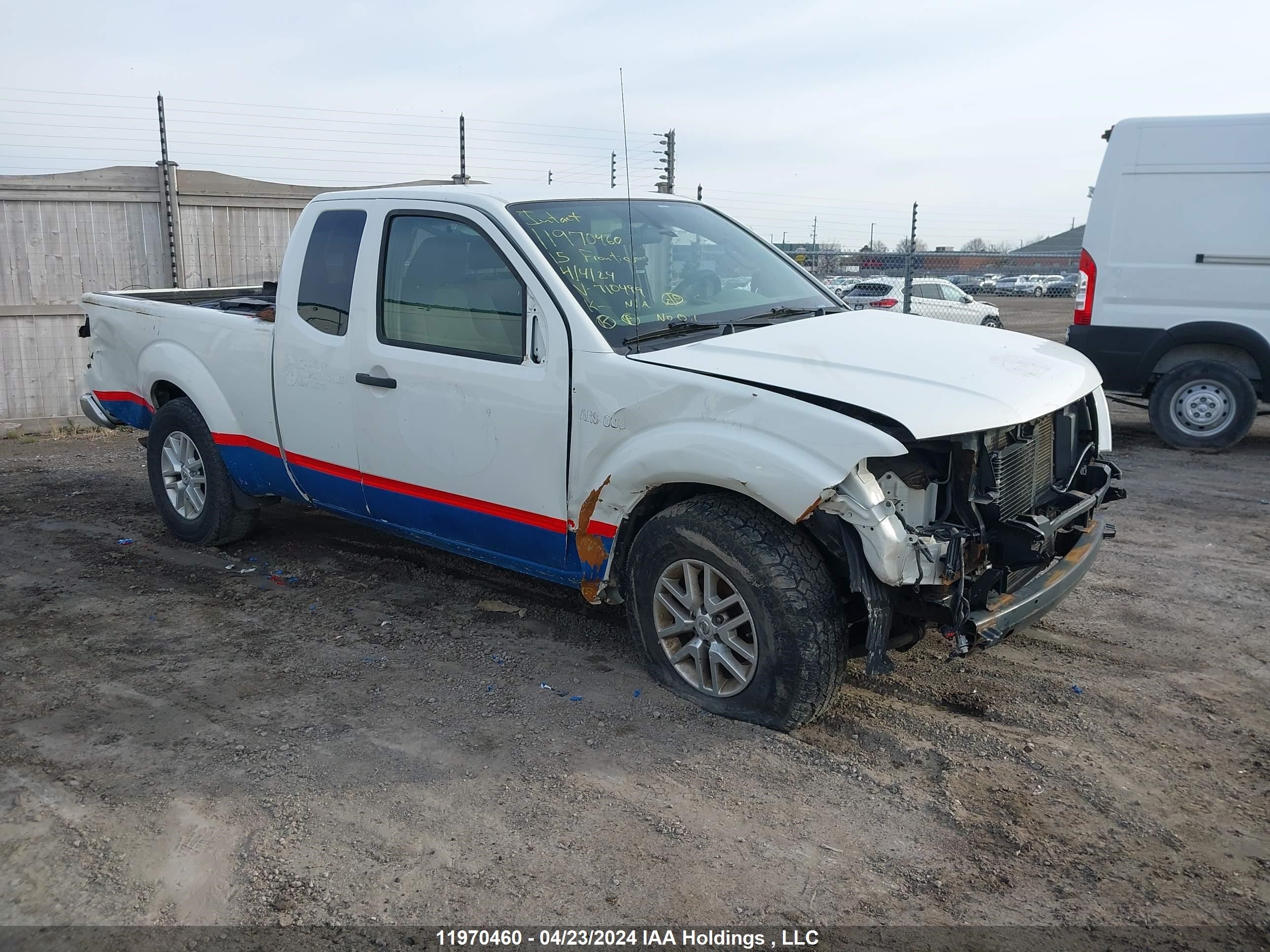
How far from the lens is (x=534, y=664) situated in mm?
4340

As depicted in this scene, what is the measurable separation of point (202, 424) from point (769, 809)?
4.03 meters

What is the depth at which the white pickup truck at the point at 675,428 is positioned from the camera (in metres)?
3.38

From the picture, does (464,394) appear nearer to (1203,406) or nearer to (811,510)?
(811,510)

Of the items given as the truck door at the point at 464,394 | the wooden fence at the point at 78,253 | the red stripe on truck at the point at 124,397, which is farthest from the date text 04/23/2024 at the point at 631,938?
the wooden fence at the point at 78,253

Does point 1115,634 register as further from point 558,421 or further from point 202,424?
point 202,424

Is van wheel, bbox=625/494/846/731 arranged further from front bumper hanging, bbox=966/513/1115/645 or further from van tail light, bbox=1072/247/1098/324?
van tail light, bbox=1072/247/1098/324

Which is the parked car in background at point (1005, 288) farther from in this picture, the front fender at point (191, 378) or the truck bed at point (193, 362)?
the front fender at point (191, 378)

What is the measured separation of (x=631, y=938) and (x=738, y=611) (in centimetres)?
134

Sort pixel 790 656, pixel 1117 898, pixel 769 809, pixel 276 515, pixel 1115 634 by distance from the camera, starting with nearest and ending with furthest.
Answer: pixel 1117 898, pixel 769 809, pixel 790 656, pixel 1115 634, pixel 276 515

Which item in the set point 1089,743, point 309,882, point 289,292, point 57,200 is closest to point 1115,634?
point 1089,743

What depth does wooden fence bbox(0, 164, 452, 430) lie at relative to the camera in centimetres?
930

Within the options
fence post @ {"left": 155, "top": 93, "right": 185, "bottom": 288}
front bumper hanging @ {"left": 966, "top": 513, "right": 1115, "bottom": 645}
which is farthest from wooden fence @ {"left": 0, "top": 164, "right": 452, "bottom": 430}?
front bumper hanging @ {"left": 966, "top": 513, "right": 1115, "bottom": 645}

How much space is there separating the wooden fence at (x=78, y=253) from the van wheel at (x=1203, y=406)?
6886 millimetres

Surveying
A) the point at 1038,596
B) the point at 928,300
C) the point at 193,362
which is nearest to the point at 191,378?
the point at 193,362
